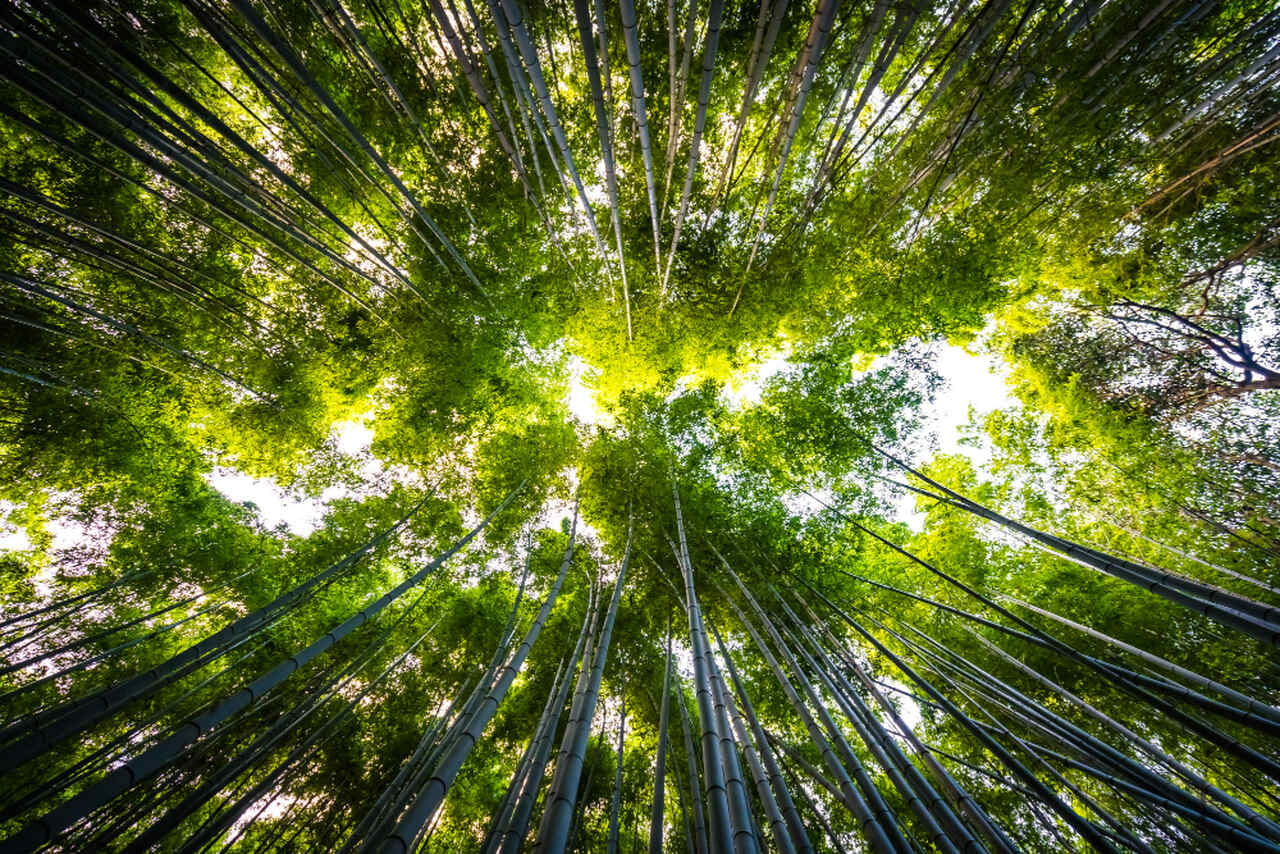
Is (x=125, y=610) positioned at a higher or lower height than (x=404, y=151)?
lower

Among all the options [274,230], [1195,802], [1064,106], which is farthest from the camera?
[274,230]

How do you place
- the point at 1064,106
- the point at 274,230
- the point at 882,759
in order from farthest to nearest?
the point at 274,230 → the point at 1064,106 → the point at 882,759

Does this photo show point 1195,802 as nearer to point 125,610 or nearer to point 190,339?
point 190,339

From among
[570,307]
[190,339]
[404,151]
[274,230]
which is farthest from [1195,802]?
[190,339]

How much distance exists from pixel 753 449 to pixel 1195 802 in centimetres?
494

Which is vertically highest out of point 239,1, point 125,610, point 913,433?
point 913,433

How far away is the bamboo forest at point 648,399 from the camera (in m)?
3.97

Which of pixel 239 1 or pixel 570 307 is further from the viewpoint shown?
pixel 570 307

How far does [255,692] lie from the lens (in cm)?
205

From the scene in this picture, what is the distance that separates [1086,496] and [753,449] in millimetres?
4441

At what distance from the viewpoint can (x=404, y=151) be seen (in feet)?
16.0

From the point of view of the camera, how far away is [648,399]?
7.30 metres

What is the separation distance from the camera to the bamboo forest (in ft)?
13.0

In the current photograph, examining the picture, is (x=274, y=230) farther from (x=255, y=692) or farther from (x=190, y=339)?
(x=255, y=692)
